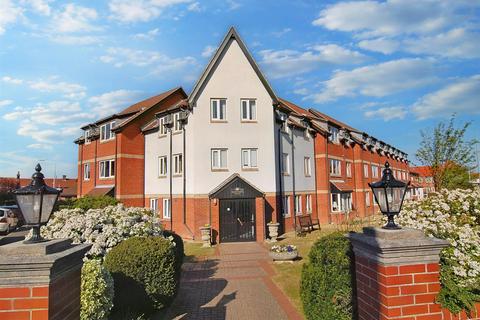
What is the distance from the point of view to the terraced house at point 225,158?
72.3 feet

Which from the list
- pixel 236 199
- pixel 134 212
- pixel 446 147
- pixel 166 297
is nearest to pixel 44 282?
pixel 166 297

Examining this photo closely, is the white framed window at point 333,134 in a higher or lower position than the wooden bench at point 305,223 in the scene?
higher

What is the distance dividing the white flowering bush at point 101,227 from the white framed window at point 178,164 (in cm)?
1251

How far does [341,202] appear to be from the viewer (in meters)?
32.1

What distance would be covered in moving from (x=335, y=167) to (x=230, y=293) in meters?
24.0

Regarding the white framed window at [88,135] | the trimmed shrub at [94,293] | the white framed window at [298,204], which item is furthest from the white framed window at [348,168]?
the trimmed shrub at [94,293]

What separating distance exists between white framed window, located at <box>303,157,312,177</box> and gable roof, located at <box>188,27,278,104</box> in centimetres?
726

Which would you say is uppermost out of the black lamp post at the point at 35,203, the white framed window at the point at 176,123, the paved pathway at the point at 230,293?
the white framed window at the point at 176,123

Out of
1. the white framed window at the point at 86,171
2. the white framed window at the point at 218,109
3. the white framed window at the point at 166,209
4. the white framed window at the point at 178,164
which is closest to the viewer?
the white framed window at the point at 218,109

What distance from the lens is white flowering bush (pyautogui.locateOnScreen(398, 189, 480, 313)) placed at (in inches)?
137

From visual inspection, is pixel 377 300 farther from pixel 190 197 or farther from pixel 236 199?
pixel 190 197

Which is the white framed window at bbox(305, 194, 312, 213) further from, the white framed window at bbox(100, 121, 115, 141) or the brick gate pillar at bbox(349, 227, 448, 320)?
the brick gate pillar at bbox(349, 227, 448, 320)

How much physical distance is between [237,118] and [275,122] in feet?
10.7

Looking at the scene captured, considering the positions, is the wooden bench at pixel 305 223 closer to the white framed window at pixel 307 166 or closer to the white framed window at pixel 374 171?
the white framed window at pixel 307 166
